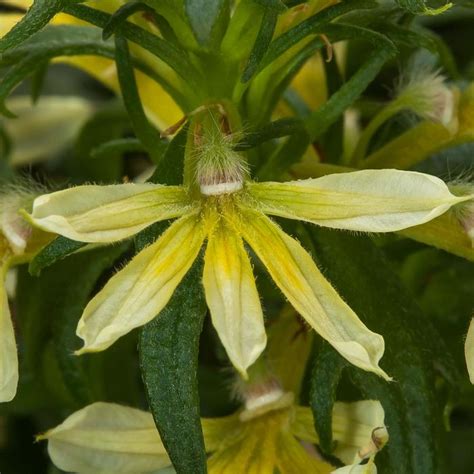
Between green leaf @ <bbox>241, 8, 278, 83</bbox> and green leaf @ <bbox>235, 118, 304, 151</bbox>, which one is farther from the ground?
green leaf @ <bbox>241, 8, 278, 83</bbox>

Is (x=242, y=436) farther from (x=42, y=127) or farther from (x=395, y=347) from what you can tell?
(x=42, y=127)

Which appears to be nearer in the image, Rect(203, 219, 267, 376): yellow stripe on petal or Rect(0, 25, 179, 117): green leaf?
Rect(203, 219, 267, 376): yellow stripe on petal

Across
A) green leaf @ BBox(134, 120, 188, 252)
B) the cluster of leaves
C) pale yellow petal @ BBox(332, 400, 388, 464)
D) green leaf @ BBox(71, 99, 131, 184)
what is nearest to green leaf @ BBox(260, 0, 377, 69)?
the cluster of leaves

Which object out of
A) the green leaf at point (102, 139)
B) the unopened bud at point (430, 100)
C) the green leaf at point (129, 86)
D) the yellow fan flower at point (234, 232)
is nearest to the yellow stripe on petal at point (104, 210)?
the yellow fan flower at point (234, 232)

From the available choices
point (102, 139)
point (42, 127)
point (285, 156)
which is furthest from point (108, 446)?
point (42, 127)

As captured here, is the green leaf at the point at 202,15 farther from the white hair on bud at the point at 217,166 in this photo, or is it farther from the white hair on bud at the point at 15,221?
the white hair on bud at the point at 15,221

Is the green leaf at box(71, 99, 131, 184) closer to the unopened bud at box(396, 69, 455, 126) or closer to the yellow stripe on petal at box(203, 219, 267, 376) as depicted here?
the unopened bud at box(396, 69, 455, 126)
